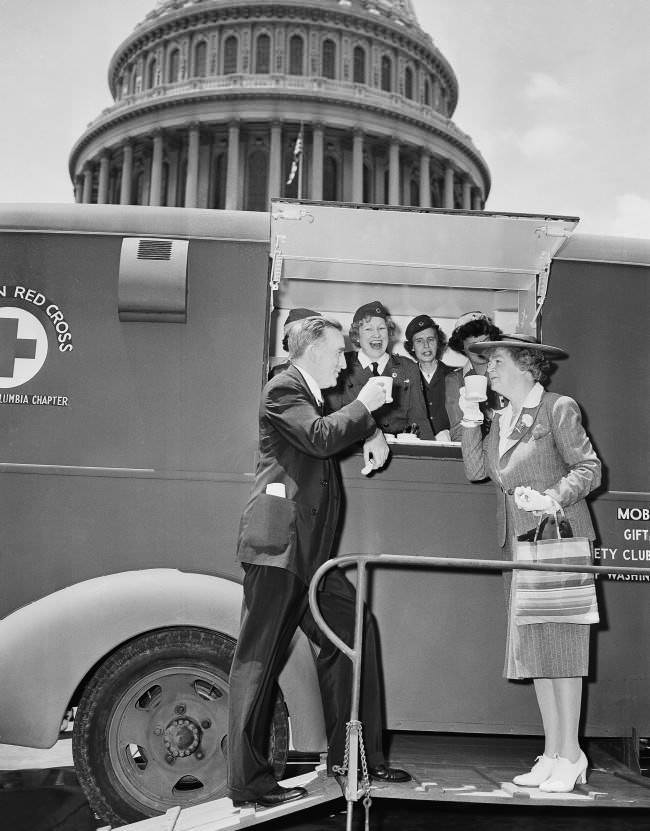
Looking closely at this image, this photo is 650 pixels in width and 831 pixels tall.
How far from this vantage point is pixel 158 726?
13.9 feet

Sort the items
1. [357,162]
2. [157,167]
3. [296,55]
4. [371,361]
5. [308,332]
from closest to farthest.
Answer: [308,332]
[371,361]
[157,167]
[357,162]
[296,55]

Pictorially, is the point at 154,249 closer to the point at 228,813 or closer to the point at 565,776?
the point at 228,813

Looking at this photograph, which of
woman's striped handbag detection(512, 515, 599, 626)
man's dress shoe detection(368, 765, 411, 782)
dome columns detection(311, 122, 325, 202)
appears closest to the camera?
man's dress shoe detection(368, 765, 411, 782)

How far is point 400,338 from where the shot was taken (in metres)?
5.15

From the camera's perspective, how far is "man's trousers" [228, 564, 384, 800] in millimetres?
3770

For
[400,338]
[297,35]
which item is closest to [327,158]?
[297,35]

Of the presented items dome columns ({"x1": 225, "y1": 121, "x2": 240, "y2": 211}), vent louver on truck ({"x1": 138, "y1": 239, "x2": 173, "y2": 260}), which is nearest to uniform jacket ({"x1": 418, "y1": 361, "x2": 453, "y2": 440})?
vent louver on truck ({"x1": 138, "y1": 239, "x2": 173, "y2": 260})

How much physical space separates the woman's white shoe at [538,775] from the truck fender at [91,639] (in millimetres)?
972

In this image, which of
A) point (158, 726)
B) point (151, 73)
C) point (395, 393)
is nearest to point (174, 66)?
point (151, 73)

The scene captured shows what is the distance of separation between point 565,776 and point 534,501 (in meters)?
1.29

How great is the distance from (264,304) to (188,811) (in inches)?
102

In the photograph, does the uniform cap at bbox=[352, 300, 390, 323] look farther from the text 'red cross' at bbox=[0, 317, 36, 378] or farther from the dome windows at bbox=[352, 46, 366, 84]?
the dome windows at bbox=[352, 46, 366, 84]

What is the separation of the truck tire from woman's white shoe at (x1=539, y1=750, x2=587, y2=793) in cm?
128

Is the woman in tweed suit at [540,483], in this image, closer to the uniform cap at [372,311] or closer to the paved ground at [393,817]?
the uniform cap at [372,311]
